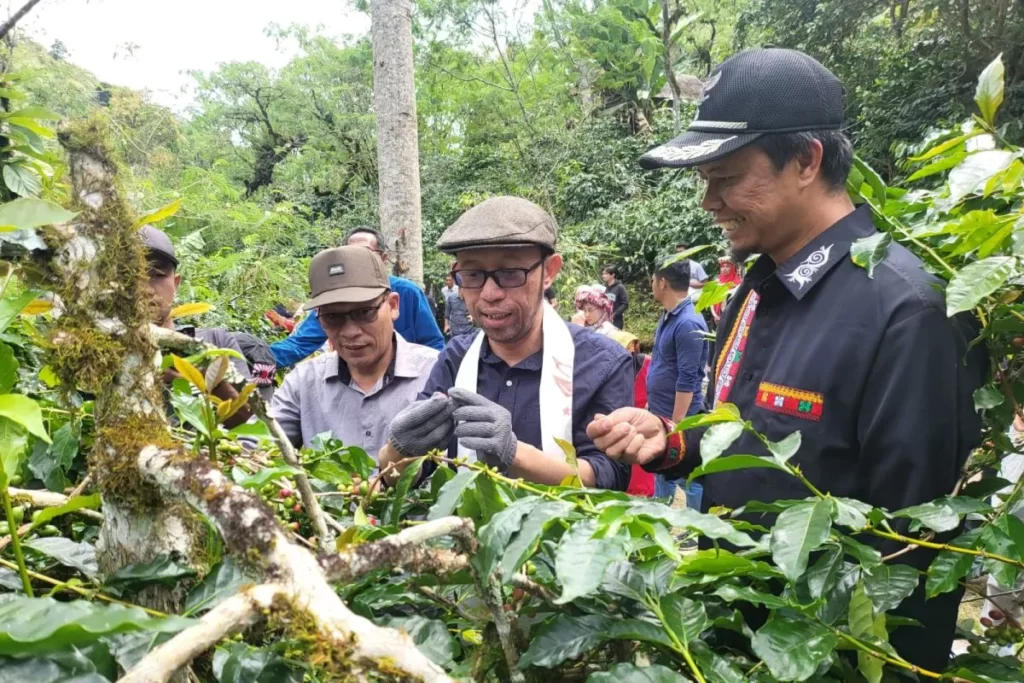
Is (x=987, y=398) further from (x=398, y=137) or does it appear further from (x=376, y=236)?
(x=398, y=137)

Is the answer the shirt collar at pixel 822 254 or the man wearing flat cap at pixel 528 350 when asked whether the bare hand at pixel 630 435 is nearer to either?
the man wearing flat cap at pixel 528 350

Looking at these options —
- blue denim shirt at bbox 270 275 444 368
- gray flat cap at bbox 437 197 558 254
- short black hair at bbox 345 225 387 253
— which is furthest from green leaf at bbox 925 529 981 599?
short black hair at bbox 345 225 387 253

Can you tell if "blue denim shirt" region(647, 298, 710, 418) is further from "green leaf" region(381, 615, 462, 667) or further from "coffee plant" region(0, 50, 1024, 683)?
"green leaf" region(381, 615, 462, 667)

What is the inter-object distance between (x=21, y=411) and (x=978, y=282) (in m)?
1.35

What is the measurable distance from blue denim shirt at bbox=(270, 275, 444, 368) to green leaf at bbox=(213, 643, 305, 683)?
139 inches

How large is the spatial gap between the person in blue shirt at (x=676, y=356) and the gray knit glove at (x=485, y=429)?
10.8 feet

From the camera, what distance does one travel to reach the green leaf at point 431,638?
824mm

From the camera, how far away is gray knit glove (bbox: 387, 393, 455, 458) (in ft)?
5.88

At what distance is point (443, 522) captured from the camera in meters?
0.75

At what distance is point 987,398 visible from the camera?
127 centimetres

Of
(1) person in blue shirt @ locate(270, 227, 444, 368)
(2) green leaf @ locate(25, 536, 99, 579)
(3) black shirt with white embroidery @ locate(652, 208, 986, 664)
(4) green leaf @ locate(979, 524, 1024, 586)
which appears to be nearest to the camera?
(2) green leaf @ locate(25, 536, 99, 579)

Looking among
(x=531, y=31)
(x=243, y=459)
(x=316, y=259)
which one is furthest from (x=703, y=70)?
(x=243, y=459)

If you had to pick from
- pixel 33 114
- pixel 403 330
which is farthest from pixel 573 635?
pixel 403 330

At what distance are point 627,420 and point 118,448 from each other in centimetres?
123
